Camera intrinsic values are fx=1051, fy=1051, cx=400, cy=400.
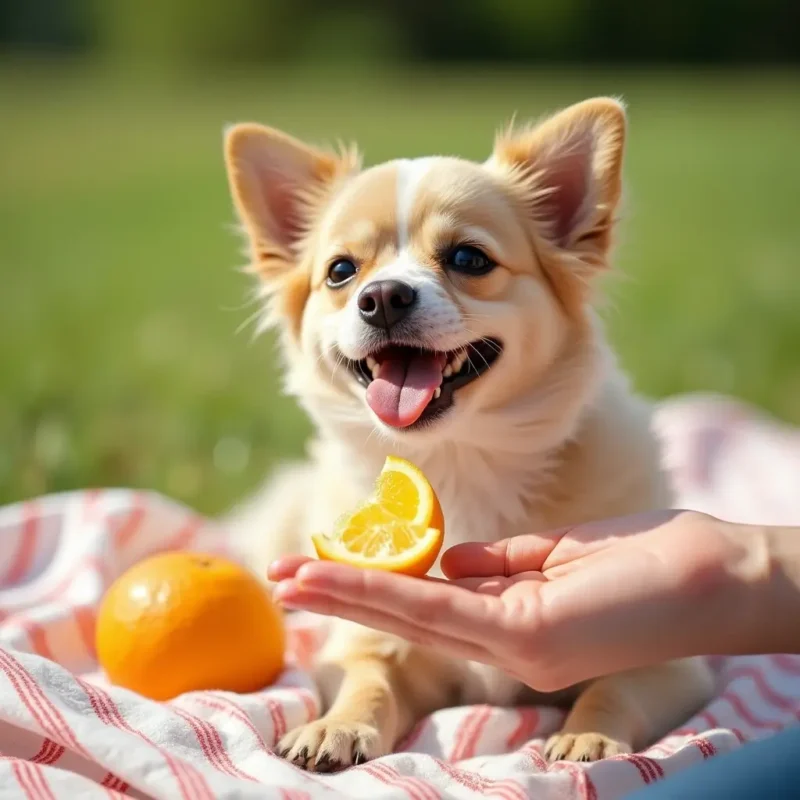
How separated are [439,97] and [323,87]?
10.3 feet

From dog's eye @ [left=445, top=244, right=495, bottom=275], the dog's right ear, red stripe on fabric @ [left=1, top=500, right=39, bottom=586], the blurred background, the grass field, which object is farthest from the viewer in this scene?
the blurred background

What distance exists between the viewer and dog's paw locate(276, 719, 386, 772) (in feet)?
6.20

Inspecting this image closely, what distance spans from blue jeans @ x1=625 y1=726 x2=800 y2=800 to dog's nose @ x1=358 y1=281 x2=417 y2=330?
Answer: 1.06 meters

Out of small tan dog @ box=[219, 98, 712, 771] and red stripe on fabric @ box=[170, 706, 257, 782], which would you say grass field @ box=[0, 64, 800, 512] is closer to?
small tan dog @ box=[219, 98, 712, 771]

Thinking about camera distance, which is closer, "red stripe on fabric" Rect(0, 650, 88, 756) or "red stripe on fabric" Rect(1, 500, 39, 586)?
"red stripe on fabric" Rect(0, 650, 88, 756)

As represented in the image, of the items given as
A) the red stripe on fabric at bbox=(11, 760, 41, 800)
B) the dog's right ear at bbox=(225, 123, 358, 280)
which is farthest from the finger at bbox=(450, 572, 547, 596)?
the dog's right ear at bbox=(225, 123, 358, 280)

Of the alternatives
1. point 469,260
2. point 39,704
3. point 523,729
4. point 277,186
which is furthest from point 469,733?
point 277,186

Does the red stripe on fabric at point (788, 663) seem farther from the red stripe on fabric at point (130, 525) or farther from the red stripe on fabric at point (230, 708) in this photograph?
the red stripe on fabric at point (130, 525)

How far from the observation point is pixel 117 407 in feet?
14.8

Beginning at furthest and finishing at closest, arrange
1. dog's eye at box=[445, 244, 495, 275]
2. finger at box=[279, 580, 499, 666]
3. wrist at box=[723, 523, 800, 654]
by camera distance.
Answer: dog's eye at box=[445, 244, 495, 275]
wrist at box=[723, 523, 800, 654]
finger at box=[279, 580, 499, 666]

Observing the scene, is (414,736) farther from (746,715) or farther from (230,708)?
(746,715)

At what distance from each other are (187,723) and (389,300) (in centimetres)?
91

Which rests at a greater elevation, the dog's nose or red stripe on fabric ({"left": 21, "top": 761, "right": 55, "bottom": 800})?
the dog's nose

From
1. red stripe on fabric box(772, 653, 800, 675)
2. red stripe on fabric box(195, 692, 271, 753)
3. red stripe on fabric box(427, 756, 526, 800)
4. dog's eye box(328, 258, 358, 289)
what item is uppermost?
dog's eye box(328, 258, 358, 289)
